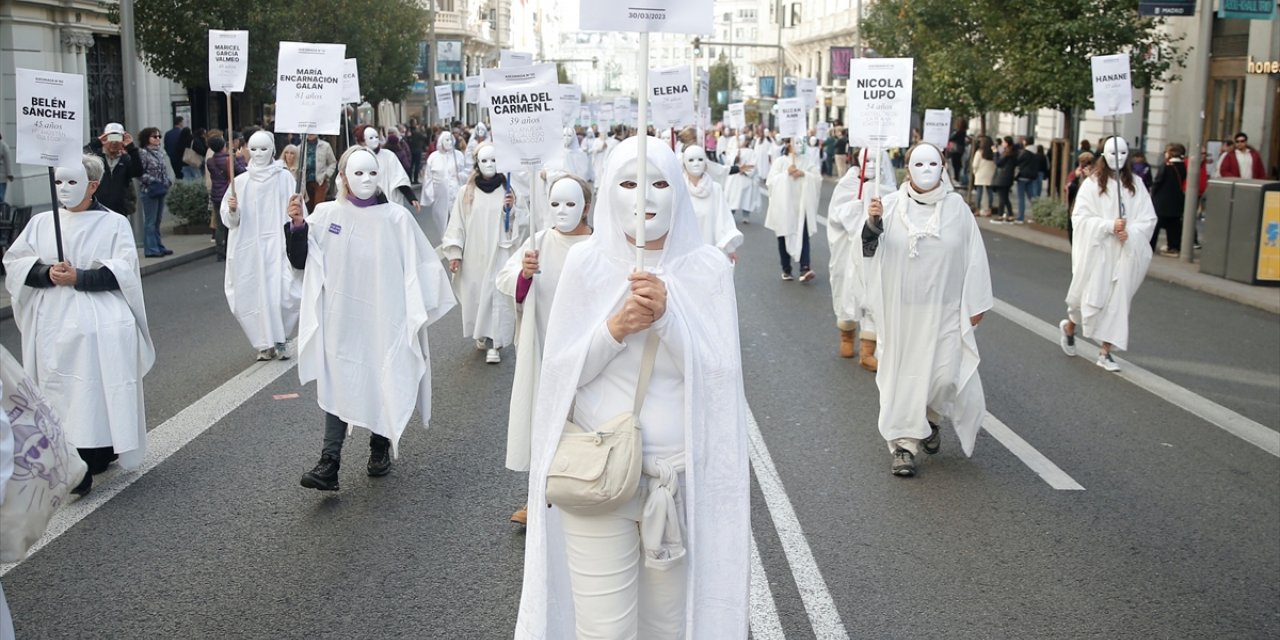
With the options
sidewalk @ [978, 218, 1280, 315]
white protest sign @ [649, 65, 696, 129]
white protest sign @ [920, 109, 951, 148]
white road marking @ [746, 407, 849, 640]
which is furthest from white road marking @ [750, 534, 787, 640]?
sidewalk @ [978, 218, 1280, 315]

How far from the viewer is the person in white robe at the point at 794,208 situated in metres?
16.3

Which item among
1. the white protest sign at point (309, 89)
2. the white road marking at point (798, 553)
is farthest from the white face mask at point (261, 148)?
the white road marking at point (798, 553)

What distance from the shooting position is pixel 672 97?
14.0 m

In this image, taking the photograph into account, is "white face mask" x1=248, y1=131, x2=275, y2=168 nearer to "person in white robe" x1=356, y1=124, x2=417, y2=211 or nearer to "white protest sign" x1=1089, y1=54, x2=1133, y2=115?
"person in white robe" x1=356, y1=124, x2=417, y2=211

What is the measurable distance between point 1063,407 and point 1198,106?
36.3 ft

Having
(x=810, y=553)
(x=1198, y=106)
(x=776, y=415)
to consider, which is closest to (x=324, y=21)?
(x=1198, y=106)

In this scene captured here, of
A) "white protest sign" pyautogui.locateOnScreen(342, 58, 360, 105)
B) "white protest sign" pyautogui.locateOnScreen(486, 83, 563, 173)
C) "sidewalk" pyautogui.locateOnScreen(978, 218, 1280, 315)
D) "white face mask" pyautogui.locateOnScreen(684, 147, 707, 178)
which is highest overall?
"white protest sign" pyautogui.locateOnScreen(342, 58, 360, 105)

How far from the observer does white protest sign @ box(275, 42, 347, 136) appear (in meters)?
9.05

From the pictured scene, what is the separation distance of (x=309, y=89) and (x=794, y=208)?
797 centimetres

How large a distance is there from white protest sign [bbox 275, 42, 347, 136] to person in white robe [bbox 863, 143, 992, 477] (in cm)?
362

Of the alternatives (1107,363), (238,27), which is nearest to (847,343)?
(1107,363)

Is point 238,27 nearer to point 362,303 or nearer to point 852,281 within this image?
point 852,281

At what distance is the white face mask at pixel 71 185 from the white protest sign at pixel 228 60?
20.1 ft

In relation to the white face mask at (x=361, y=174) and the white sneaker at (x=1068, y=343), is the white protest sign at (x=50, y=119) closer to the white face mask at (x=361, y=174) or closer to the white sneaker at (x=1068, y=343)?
the white face mask at (x=361, y=174)
